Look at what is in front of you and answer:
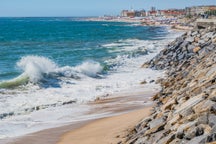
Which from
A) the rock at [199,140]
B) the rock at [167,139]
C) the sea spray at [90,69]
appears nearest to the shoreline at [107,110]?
the rock at [167,139]

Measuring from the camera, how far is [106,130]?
1216 cm

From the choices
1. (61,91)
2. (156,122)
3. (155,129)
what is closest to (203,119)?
(155,129)

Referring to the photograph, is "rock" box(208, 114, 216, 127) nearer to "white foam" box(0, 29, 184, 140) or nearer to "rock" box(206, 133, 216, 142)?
"rock" box(206, 133, 216, 142)

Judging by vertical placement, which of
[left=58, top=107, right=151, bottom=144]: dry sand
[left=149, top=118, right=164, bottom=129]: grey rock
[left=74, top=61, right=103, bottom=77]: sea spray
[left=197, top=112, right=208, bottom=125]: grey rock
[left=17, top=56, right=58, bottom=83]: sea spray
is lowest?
[left=74, top=61, right=103, bottom=77]: sea spray

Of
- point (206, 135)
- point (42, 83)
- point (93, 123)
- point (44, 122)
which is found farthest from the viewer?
point (42, 83)

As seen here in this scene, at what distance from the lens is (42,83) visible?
23.2 m

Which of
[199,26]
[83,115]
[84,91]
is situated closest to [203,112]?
[83,115]

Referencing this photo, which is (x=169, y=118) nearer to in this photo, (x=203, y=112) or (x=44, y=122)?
(x=203, y=112)

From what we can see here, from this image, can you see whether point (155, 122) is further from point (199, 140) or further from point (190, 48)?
point (190, 48)

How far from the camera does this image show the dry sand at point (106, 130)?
36.9 feet

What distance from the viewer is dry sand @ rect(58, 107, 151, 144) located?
11.2 m

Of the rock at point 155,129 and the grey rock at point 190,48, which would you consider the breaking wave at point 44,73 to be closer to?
the grey rock at point 190,48

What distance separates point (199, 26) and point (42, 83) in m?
19.5

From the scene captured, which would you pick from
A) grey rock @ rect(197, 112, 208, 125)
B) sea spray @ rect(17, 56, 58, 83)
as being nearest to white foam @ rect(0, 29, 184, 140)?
sea spray @ rect(17, 56, 58, 83)
